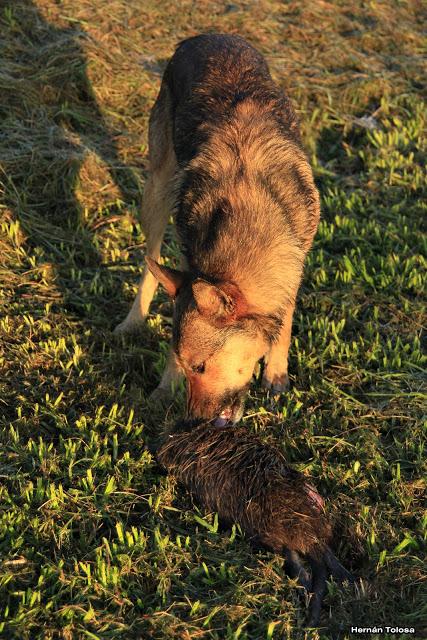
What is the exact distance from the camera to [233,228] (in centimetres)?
387

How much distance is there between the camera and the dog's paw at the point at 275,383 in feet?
15.0

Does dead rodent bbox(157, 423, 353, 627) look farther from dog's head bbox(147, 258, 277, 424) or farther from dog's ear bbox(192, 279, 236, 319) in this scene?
dog's ear bbox(192, 279, 236, 319)

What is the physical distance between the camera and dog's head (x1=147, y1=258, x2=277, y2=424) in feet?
12.0

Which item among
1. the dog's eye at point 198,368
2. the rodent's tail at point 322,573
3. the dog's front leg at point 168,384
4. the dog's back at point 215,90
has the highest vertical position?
the dog's back at point 215,90

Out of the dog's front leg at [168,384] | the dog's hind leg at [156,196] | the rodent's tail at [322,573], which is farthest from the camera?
the dog's hind leg at [156,196]

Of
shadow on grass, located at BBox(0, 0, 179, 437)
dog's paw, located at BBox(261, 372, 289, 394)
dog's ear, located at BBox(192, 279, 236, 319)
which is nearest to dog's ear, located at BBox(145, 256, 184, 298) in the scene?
dog's ear, located at BBox(192, 279, 236, 319)

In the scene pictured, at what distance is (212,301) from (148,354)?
4.83 feet

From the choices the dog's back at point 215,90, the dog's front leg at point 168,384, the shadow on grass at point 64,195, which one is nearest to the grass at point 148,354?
the shadow on grass at point 64,195

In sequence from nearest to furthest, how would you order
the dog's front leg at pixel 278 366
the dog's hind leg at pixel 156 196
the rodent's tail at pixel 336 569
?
the rodent's tail at pixel 336 569, the dog's front leg at pixel 278 366, the dog's hind leg at pixel 156 196

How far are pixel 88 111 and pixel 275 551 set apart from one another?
5.33 metres

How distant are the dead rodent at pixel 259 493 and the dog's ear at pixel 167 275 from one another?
2.52 feet

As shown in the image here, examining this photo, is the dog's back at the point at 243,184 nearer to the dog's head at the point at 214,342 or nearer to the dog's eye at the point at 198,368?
the dog's head at the point at 214,342

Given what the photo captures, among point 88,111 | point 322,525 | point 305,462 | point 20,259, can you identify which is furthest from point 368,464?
point 88,111

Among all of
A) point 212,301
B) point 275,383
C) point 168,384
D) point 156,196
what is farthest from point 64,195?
point 212,301
